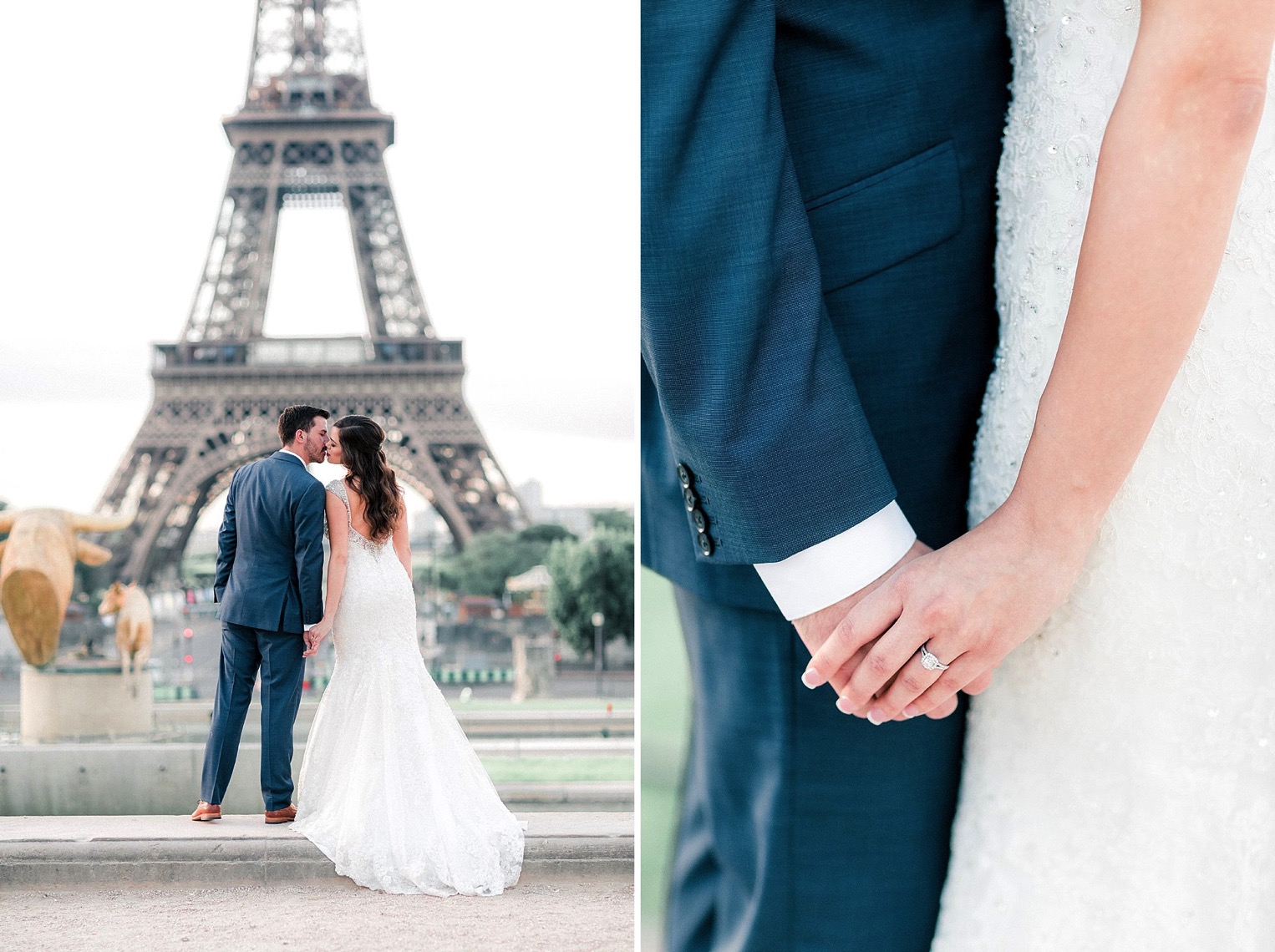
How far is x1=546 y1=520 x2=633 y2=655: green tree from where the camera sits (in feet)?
30.5

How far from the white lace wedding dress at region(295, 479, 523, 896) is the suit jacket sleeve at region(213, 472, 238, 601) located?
0.64ft

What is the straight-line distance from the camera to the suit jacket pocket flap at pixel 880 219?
33 centimetres

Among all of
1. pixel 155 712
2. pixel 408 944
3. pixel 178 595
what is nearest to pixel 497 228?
pixel 155 712

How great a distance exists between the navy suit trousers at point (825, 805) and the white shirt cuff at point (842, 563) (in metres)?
0.04

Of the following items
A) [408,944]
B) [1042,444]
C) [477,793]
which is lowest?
[408,944]

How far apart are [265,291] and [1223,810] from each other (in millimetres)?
7369

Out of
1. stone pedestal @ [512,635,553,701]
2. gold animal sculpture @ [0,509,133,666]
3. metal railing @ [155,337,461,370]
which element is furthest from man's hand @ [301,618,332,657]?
stone pedestal @ [512,635,553,701]

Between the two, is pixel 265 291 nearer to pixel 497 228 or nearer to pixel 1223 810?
pixel 497 228

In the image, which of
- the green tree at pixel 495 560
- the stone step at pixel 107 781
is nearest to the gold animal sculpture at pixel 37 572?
the stone step at pixel 107 781

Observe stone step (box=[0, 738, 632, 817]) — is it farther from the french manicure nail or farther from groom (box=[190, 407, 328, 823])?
the french manicure nail

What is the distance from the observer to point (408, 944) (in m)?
1.70

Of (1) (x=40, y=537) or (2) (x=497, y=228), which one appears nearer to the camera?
(1) (x=40, y=537)

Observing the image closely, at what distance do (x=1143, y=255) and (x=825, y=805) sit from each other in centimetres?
21

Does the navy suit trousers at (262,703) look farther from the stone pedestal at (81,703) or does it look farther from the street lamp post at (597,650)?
the street lamp post at (597,650)
